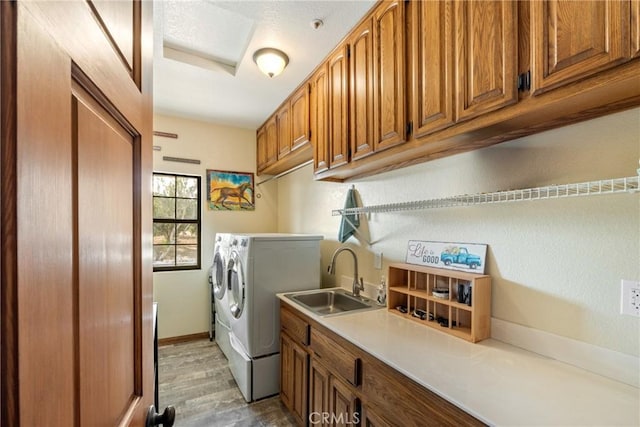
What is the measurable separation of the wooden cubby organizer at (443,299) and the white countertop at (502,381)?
74 mm

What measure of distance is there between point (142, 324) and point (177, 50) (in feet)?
7.44

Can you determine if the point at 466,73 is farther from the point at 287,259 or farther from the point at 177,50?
the point at 177,50

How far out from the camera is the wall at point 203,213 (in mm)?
3434

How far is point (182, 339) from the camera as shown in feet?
11.5

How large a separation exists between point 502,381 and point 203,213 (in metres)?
3.43

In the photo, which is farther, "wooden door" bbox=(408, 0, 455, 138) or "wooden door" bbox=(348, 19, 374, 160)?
"wooden door" bbox=(348, 19, 374, 160)

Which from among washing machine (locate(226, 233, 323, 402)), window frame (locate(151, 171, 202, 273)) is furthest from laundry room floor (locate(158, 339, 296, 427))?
window frame (locate(151, 171, 202, 273))

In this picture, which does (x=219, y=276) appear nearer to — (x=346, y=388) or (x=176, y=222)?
(x=176, y=222)

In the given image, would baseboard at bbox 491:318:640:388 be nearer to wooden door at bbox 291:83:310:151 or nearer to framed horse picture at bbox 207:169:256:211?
wooden door at bbox 291:83:310:151

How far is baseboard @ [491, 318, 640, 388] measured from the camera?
40.8 inches

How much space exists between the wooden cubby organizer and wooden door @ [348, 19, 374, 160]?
31.7 inches

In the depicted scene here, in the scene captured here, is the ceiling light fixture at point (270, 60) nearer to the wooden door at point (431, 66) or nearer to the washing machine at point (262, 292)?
the wooden door at point (431, 66)

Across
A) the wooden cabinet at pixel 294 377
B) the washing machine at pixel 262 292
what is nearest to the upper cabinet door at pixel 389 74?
the washing machine at pixel 262 292

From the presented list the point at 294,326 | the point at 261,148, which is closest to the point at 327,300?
the point at 294,326
